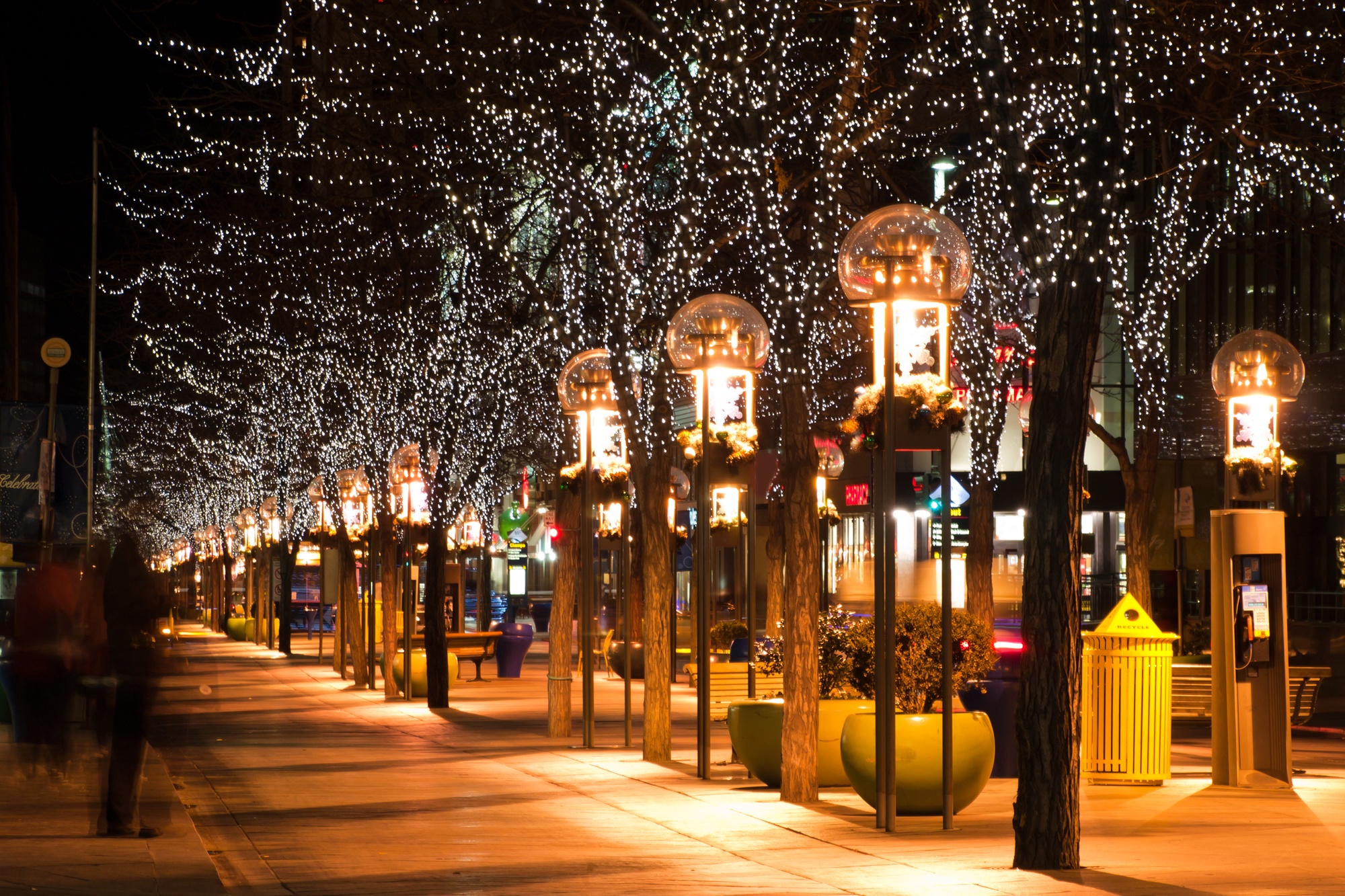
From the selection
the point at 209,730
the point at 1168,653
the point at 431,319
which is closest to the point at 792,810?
the point at 1168,653

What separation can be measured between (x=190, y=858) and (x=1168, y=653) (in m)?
8.45

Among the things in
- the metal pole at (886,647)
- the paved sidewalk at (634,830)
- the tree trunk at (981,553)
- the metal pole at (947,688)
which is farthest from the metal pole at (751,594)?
the tree trunk at (981,553)

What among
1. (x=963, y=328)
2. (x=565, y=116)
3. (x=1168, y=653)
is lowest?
(x=1168, y=653)

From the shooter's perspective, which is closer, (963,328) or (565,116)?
(565,116)

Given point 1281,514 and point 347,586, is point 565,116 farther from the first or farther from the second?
point 347,586

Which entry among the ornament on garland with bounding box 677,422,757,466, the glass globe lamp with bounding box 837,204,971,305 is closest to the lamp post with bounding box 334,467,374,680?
the ornament on garland with bounding box 677,422,757,466

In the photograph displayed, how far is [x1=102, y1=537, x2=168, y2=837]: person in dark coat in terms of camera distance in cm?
1117

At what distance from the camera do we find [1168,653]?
15.0 meters

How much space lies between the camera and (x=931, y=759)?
12.5 metres

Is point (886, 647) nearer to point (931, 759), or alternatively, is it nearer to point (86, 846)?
point (931, 759)

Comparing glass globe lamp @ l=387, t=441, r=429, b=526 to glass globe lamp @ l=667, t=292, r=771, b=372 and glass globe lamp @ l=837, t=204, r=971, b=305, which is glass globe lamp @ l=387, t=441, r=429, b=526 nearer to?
glass globe lamp @ l=667, t=292, r=771, b=372

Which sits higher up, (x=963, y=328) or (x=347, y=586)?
(x=963, y=328)

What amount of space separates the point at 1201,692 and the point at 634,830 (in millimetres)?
10102

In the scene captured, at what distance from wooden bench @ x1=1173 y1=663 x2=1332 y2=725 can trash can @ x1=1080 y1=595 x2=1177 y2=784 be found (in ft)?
17.2
